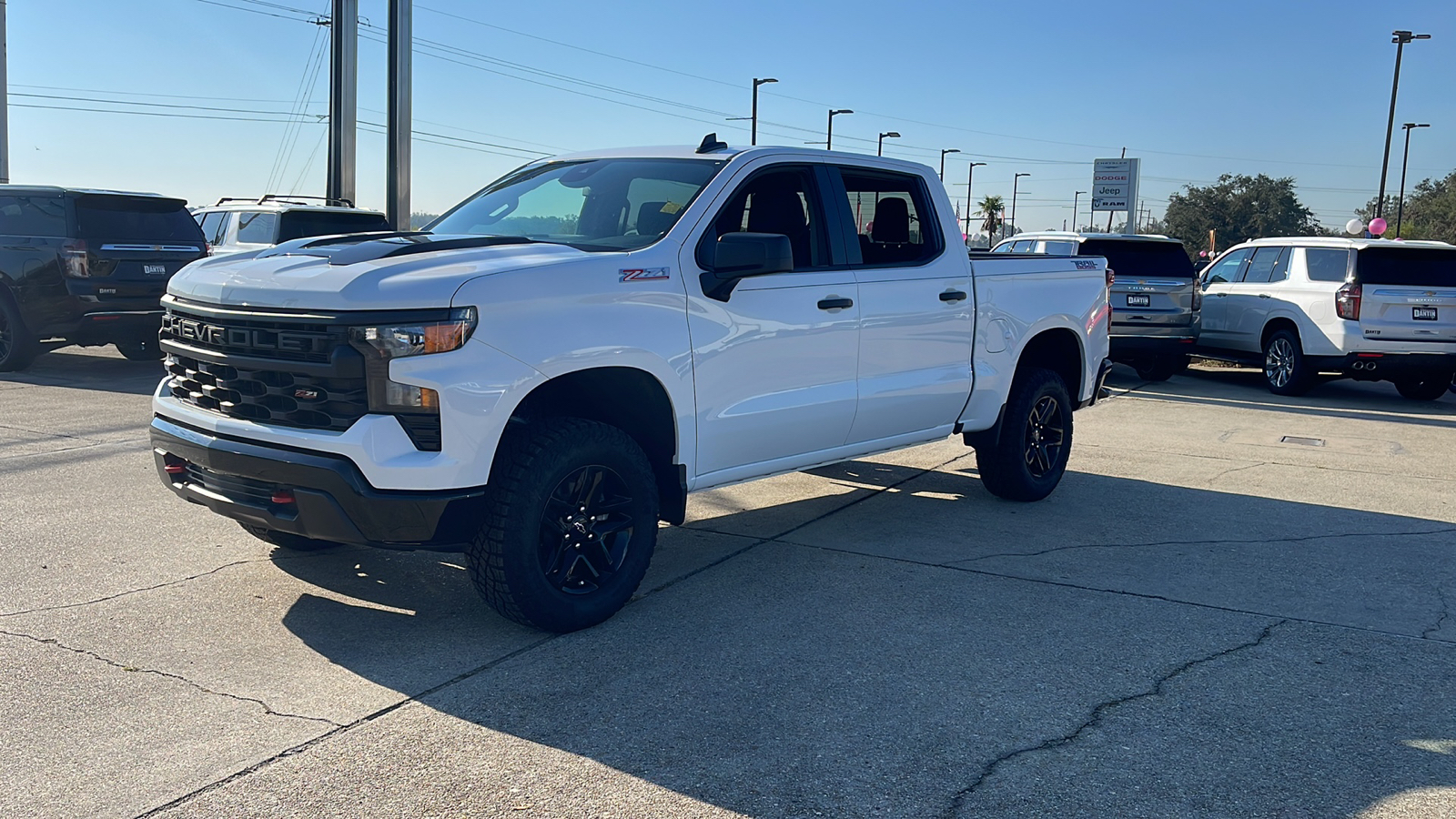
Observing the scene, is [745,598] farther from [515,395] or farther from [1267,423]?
[1267,423]

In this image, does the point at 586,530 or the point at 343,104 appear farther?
the point at 343,104

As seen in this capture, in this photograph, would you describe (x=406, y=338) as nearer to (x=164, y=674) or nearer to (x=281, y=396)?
(x=281, y=396)

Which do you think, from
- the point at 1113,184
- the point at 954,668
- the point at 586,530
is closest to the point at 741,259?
the point at 586,530

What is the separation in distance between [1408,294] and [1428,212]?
235 feet

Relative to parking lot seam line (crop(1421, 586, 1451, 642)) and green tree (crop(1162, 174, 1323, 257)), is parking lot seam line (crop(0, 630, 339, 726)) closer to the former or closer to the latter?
parking lot seam line (crop(1421, 586, 1451, 642))

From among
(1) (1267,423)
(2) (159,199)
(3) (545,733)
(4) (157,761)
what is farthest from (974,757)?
(2) (159,199)

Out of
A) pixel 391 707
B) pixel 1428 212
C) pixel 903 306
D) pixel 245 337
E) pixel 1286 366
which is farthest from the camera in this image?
pixel 1428 212

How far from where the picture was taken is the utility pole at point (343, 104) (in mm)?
25828

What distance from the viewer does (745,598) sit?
5.19 metres

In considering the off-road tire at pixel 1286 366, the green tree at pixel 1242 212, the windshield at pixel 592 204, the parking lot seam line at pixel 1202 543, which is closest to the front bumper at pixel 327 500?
the windshield at pixel 592 204

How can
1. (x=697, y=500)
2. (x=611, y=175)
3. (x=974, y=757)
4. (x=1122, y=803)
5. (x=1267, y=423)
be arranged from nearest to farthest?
(x=1122, y=803)
(x=974, y=757)
(x=611, y=175)
(x=697, y=500)
(x=1267, y=423)

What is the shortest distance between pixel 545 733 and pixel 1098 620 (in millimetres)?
2473

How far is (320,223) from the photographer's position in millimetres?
15227

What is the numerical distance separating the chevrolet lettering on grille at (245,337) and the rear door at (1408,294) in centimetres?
1213
